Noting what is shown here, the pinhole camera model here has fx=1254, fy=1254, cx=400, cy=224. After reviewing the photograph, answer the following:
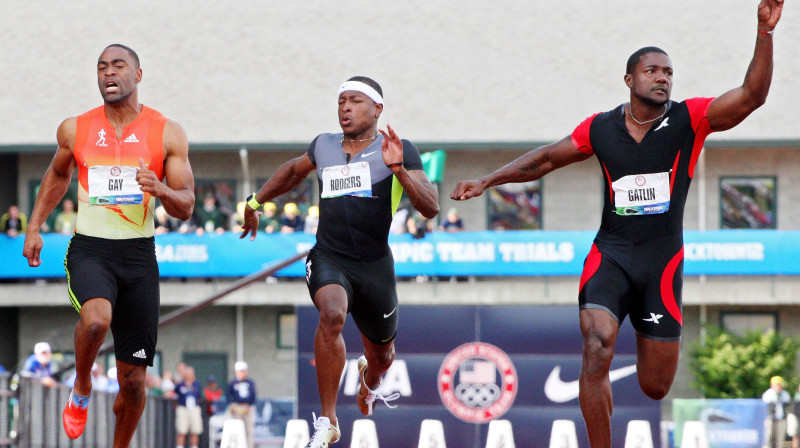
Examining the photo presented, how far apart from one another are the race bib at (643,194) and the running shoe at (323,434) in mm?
2494

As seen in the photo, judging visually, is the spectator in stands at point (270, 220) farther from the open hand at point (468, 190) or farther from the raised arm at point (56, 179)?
the open hand at point (468, 190)

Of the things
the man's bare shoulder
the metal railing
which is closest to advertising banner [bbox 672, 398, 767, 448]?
the metal railing

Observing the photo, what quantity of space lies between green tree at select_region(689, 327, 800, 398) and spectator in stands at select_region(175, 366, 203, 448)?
40.6 feet

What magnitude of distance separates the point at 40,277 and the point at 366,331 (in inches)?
906

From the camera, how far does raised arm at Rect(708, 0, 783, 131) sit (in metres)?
7.55

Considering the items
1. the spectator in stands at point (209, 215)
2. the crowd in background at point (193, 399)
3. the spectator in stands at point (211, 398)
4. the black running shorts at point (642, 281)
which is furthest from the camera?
the spectator in stands at point (209, 215)

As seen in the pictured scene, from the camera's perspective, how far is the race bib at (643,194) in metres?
8.38

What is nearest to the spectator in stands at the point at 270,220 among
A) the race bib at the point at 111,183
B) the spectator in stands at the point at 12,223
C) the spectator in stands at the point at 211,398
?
the spectator in stands at the point at 211,398

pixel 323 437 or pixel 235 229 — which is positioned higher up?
pixel 235 229

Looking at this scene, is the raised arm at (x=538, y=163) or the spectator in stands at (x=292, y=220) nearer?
the raised arm at (x=538, y=163)

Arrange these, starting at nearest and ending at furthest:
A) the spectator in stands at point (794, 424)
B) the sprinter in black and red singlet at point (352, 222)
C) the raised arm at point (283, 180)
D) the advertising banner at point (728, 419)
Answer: the sprinter in black and red singlet at point (352, 222) < the raised arm at point (283, 180) < the spectator in stands at point (794, 424) < the advertising banner at point (728, 419)

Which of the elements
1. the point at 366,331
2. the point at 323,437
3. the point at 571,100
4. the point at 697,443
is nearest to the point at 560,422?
the point at 697,443

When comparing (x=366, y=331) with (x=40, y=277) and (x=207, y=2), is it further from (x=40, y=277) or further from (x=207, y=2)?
(x=207, y=2)

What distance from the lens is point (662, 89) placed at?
835 cm
